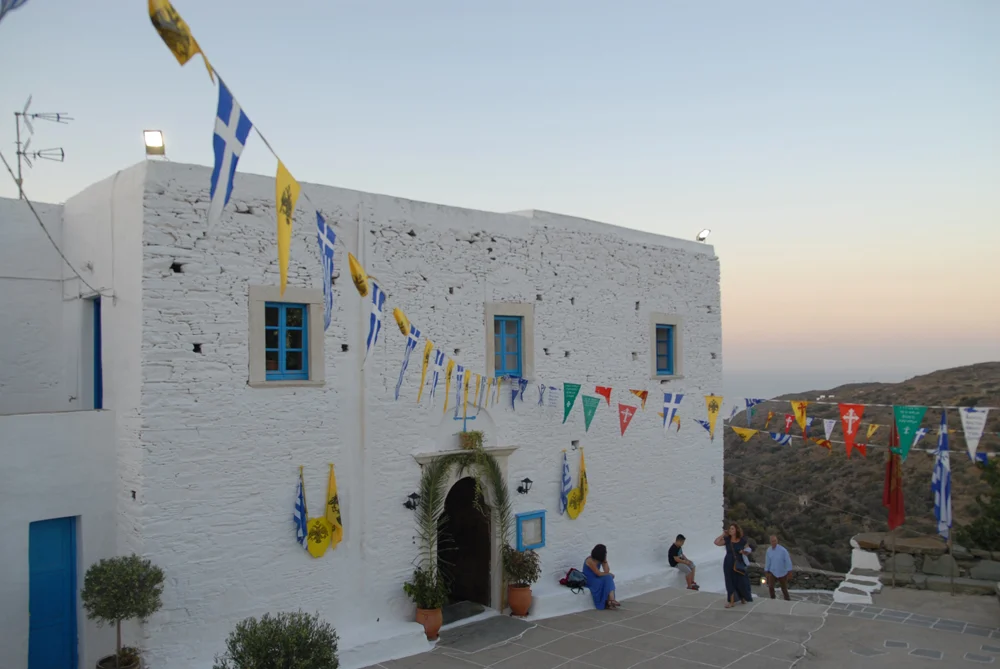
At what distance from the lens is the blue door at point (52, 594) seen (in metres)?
8.09

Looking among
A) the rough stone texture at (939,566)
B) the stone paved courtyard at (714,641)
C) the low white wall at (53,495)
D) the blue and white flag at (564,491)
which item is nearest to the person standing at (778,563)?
the stone paved courtyard at (714,641)

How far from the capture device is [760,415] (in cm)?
4069

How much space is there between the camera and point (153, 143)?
28.3 ft

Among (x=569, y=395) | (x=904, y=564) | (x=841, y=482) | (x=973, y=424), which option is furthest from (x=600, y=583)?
(x=841, y=482)

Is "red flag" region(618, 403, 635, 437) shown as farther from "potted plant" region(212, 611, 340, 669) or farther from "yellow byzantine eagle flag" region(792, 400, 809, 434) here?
"potted plant" region(212, 611, 340, 669)

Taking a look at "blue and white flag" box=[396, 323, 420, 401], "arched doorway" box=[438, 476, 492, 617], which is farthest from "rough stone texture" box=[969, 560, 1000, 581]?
"blue and white flag" box=[396, 323, 420, 401]

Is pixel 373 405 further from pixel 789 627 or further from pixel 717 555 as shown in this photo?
pixel 717 555

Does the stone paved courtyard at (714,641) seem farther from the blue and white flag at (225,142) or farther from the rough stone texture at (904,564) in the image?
the blue and white flag at (225,142)

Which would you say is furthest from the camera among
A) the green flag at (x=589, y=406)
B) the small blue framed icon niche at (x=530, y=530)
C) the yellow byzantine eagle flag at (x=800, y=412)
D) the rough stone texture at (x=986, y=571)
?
the rough stone texture at (x=986, y=571)

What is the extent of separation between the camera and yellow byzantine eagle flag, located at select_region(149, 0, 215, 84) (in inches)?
175

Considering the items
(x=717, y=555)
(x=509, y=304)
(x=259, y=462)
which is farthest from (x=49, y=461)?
(x=717, y=555)

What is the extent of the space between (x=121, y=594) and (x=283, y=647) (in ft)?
6.87

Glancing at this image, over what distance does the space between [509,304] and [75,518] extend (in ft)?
20.0

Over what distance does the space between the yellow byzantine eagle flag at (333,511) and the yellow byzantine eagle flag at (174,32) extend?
18.3 feet
